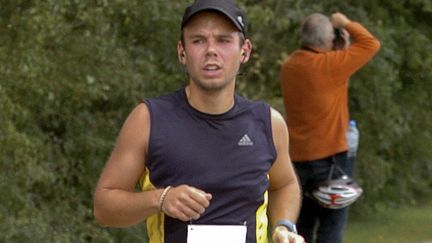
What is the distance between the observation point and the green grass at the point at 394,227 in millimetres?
11219

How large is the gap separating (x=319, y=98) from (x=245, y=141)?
4101mm

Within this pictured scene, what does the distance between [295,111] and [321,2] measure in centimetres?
320

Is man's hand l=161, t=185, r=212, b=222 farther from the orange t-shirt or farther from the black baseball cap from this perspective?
the orange t-shirt

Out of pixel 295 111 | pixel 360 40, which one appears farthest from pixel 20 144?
pixel 360 40

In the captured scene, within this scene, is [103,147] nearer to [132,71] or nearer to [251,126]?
[132,71]

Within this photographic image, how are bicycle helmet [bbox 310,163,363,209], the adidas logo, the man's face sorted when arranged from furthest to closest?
bicycle helmet [bbox 310,163,363,209]
the adidas logo
the man's face

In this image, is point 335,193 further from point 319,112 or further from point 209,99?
point 209,99

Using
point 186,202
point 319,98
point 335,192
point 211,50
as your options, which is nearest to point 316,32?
point 319,98

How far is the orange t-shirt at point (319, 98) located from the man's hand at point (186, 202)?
4424 millimetres

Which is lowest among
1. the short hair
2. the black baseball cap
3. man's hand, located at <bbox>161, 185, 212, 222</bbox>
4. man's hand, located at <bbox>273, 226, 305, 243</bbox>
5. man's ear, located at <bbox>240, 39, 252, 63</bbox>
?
the short hair

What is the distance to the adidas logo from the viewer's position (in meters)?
4.18

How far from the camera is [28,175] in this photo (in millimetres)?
8203

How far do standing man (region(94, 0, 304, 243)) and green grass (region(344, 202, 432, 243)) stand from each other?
22.9 feet

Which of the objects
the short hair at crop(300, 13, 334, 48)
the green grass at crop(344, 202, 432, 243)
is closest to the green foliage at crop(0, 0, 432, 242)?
the short hair at crop(300, 13, 334, 48)
